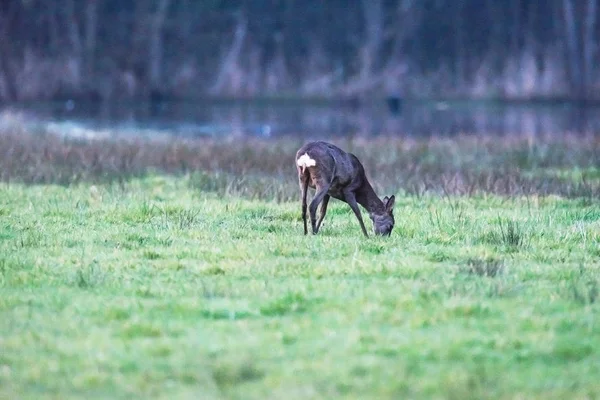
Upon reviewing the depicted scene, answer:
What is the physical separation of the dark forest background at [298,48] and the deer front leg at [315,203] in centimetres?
2941

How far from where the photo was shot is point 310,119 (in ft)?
113

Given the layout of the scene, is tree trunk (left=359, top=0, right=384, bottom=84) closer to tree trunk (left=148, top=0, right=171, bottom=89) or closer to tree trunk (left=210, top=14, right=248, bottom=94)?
tree trunk (left=210, top=14, right=248, bottom=94)

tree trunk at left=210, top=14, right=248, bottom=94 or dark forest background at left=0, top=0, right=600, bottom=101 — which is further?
tree trunk at left=210, top=14, right=248, bottom=94

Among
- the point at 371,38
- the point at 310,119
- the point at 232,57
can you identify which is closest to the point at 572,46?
the point at 371,38

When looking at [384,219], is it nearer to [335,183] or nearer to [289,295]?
[335,183]

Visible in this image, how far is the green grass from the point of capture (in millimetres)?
5793

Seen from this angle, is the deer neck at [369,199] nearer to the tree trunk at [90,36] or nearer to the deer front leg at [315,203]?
the deer front leg at [315,203]

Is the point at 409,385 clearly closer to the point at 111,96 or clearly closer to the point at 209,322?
the point at 209,322

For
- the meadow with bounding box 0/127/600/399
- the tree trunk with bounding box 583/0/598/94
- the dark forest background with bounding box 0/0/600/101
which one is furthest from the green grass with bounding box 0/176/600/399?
the tree trunk with bounding box 583/0/598/94

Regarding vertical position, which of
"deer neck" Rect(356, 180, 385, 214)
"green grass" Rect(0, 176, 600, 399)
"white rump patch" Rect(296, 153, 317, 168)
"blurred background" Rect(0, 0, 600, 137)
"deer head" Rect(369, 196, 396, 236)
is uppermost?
"blurred background" Rect(0, 0, 600, 137)

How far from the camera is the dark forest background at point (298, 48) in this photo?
42.8 meters

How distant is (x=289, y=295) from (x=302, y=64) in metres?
41.1

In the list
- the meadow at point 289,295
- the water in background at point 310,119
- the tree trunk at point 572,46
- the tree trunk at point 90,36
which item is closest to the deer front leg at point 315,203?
the meadow at point 289,295

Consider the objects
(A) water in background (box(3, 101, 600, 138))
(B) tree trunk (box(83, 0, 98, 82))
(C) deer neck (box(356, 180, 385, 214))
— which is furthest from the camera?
(B) tree trunk (box(83, 0, 98, 82))
